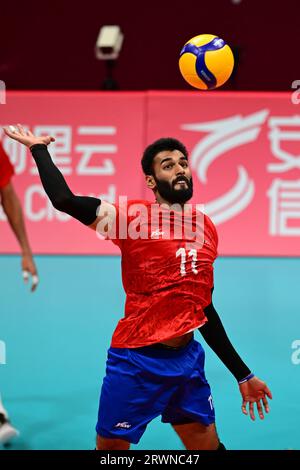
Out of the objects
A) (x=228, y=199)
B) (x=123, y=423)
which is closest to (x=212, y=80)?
(x=123, y=423)

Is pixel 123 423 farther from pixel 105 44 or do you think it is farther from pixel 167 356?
pixel 105 44

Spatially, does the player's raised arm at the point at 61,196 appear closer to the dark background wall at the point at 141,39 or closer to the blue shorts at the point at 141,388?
the blue shorts at the point at 141,388

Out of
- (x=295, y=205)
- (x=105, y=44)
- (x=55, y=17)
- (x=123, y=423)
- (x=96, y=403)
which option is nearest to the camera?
(x=123, y=423)

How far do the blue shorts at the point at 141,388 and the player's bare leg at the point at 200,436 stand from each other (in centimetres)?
11

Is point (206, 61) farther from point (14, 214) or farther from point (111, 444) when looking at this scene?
point (111, 444)

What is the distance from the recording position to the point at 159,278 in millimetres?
3139

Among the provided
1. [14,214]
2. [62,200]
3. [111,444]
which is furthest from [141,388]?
[14,214]

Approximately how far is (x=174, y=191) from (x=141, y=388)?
2.93ft

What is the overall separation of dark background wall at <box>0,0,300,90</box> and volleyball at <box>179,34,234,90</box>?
7.04 m

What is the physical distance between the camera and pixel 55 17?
1121cm

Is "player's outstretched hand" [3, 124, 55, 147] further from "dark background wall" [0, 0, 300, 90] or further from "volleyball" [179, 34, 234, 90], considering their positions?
"dark background wall" [0, 0, 300, 90]

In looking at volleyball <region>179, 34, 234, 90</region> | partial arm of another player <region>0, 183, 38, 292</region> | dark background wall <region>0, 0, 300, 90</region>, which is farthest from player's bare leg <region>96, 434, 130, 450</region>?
dark background wall <region>0, 0, 300, 90</region>

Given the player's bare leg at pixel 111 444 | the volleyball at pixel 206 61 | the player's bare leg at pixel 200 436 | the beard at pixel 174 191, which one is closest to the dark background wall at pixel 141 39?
the volleyball at pixel 206 61

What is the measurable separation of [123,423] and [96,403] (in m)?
1.59
